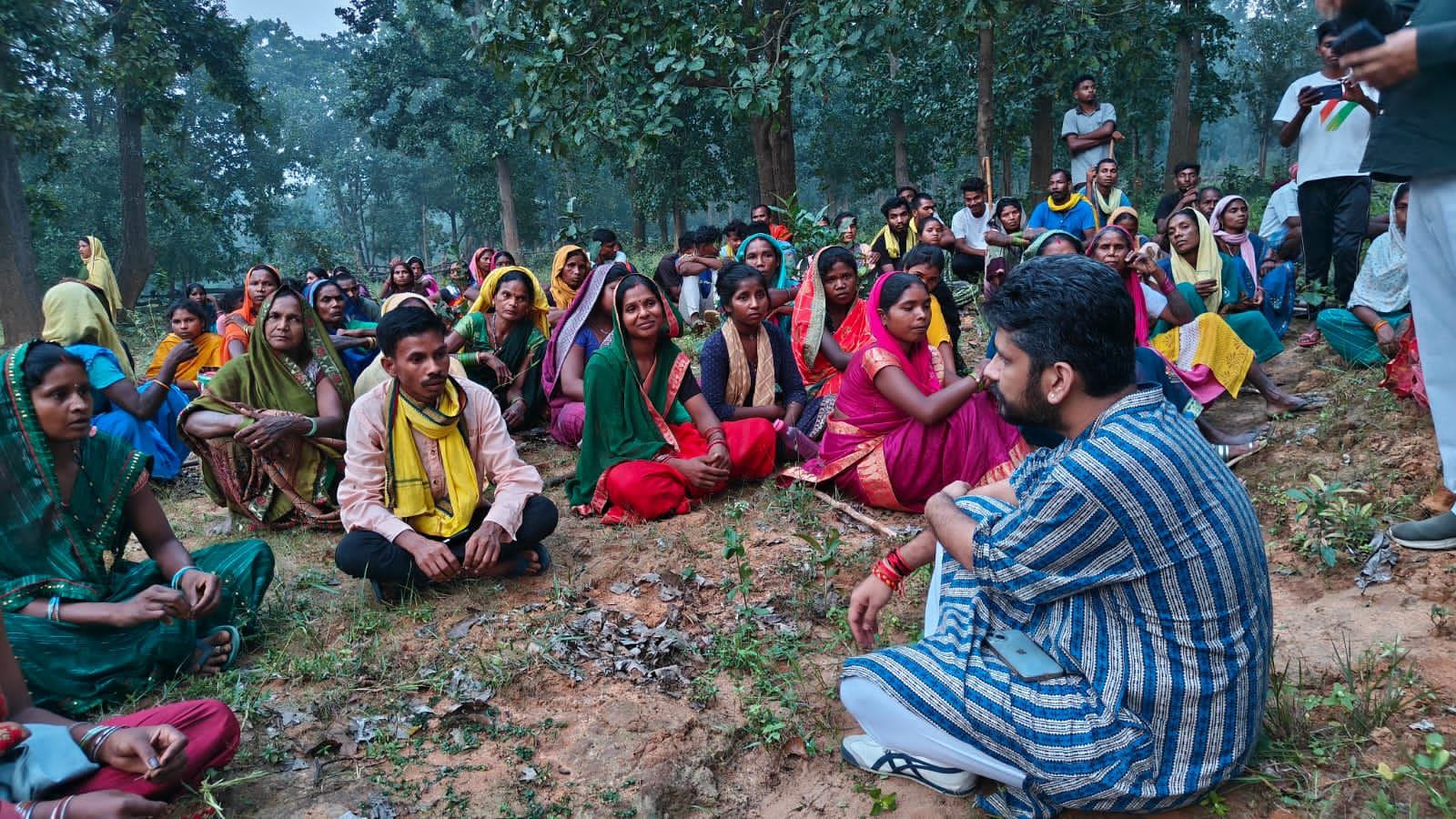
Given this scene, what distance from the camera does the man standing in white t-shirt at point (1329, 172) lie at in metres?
5.86

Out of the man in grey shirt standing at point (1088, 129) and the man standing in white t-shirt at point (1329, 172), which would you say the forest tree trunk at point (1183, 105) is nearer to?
the man in grey shirt standing at point (1088, 129)

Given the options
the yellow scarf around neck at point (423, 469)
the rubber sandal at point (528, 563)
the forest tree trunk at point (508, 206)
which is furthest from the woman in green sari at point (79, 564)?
the forest tree trunk at point (508, 206)

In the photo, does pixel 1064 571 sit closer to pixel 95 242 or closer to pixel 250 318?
pixel 250 318

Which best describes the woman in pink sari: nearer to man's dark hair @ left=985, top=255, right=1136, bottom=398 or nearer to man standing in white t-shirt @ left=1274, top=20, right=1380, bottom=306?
man's dark hair @ left=985, top=255, right=1136, bottom=398

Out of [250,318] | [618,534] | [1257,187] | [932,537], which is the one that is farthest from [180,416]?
[1257,187]

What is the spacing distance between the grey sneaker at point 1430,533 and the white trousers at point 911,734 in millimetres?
2196

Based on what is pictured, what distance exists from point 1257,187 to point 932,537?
22.6 m

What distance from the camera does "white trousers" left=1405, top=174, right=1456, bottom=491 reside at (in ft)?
8.81

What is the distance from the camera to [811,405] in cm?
540

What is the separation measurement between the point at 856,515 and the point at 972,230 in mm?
5407

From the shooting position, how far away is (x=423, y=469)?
3775 millimetres

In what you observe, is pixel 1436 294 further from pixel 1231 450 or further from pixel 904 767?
pixel 904 767

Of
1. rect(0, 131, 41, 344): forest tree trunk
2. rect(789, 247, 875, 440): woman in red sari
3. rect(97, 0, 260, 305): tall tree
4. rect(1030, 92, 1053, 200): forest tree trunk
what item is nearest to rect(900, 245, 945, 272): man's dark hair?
rect(789, 247, 875, 440): woman in red sari

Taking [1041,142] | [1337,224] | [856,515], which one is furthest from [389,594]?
[1041,142]
